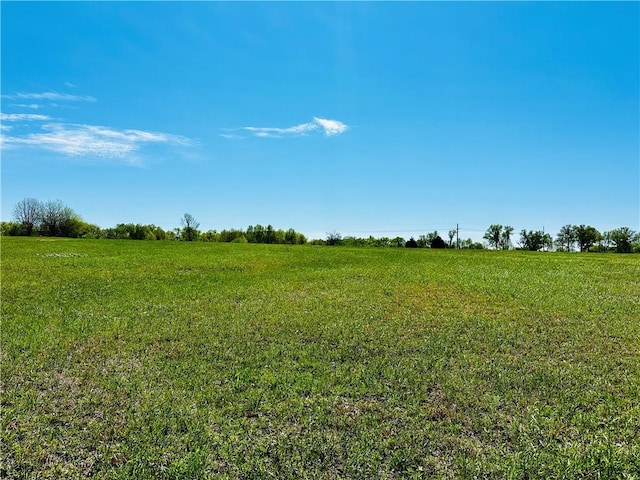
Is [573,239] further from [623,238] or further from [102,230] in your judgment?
[102,230]

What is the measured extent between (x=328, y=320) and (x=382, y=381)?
3733 mm

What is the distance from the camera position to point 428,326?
30.7 feet

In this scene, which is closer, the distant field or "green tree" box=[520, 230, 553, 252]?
the distant field

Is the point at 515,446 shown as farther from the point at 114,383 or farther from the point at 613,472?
the point at 114,383

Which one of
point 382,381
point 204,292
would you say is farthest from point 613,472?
point 204,292

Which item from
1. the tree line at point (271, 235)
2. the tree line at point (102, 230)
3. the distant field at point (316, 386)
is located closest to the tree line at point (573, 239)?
the tree line at point (271, 235)

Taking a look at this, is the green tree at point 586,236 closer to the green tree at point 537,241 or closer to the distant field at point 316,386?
the green tree at point 537,241

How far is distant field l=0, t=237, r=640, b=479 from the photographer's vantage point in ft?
13.9

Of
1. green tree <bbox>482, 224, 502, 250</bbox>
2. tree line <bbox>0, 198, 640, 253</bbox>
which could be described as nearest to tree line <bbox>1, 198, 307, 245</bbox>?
tree line <bbox>0, 198, 640, 253</bbox>

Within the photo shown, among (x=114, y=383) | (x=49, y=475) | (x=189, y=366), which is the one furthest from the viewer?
(x=189, y=366)

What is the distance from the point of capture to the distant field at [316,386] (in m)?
4.23

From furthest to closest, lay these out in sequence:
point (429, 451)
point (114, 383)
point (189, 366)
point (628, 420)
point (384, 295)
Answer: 1. point (384, 295)
2. point (189, 366)
3. point (114, 383)
4. point (628, 420)
5. point (429, 451)

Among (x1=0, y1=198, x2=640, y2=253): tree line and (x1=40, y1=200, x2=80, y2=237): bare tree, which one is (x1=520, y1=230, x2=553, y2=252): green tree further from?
(x1=40, y1=200, x2=80, y2=237): bare tree


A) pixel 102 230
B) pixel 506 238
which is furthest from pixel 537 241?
pixel 102 230
